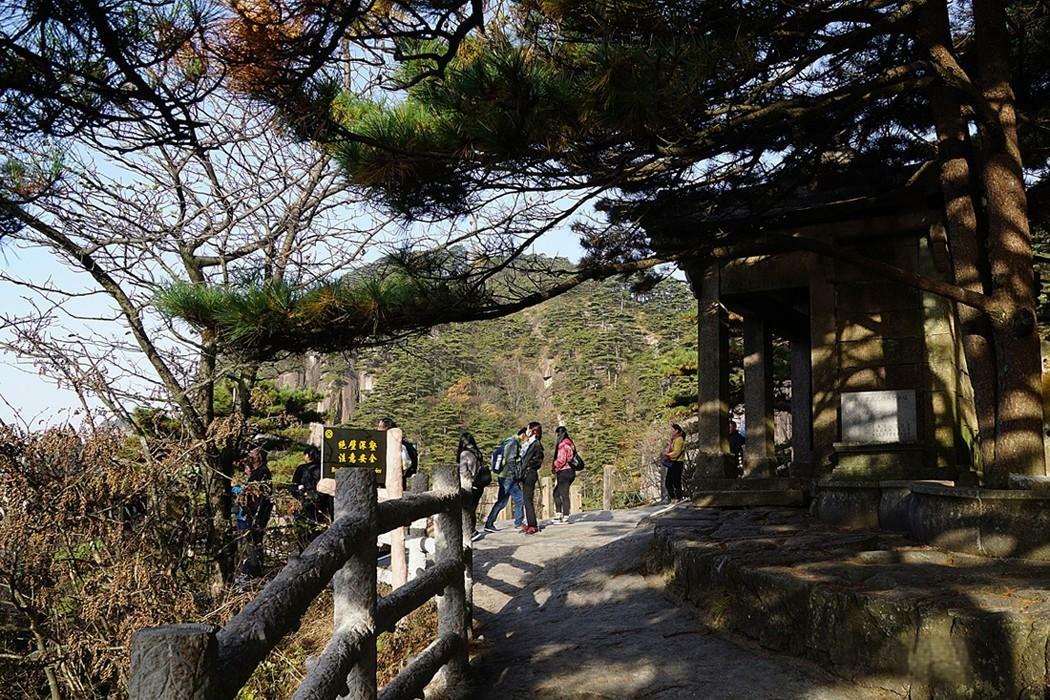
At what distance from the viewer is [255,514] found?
28.7ft

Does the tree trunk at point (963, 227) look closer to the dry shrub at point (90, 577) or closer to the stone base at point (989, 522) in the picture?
the stone base at point (989, 522)

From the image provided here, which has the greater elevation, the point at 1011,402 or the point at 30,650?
the point at 1011,402

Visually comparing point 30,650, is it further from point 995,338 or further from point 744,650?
point 995,338

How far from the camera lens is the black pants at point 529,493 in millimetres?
12367

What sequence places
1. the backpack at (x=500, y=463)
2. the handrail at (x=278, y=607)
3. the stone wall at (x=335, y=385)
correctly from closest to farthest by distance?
the handrail at (x=278, y=607), the backpack at (x=500, y=463), the stone wall at (x=335, y=385)

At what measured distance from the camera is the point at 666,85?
523 cm

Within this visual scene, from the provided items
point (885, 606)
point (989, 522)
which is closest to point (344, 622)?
point (885, 606)

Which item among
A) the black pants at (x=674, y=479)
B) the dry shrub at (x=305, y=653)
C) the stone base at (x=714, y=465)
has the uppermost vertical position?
the stone base at (x=714, y=465)

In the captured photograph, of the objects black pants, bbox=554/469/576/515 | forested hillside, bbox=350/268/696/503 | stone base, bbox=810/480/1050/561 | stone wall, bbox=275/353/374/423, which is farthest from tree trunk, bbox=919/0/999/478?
stone wall, bbox=275/353/374/423

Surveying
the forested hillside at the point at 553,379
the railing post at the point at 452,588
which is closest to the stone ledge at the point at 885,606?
the railing post at the point at 452,588

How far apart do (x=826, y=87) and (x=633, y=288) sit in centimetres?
240

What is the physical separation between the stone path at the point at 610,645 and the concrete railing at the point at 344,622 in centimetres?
66

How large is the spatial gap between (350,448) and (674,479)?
9305 millimetres

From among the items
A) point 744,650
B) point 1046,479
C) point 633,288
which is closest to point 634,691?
point 744,650
